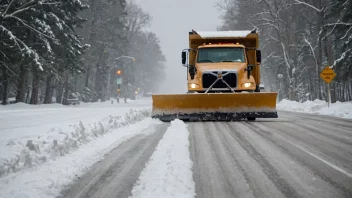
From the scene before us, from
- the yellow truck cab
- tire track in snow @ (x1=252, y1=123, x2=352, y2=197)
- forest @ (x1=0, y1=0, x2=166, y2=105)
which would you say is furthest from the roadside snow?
forest @ (x1=0, y1=0, x2=166, y2=105)

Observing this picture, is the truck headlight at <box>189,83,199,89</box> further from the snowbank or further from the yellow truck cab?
the snowbank

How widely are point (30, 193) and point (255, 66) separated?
10028mm

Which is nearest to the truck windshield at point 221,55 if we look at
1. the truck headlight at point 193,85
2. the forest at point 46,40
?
the truck headlight at point 193,85

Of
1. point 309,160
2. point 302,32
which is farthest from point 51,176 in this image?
point 302,32

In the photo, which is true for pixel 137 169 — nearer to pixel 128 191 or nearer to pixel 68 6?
pixel 128 191

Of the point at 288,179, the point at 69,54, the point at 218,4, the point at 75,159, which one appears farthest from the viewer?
the point at 218,4

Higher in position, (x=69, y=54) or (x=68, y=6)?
(x=68, y=6)

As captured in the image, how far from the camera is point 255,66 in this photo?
11586 millimetres

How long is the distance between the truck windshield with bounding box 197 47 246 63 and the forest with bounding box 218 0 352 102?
9082 mm

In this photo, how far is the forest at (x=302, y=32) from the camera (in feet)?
57.9

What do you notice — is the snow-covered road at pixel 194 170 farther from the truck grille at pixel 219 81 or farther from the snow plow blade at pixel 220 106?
the truck grille at pixel 219 81

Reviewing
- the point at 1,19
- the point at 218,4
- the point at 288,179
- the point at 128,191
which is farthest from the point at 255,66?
the point at 218,4

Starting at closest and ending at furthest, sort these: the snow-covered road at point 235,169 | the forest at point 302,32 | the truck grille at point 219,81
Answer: the snow-covered road at point 235,169
the truck grille at point 219,81
the forest at point 302,32

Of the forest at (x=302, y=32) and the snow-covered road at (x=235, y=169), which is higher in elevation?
the forest at (x=302, y=32)
